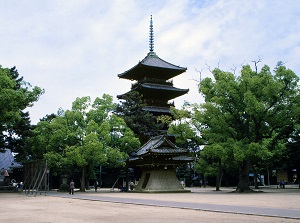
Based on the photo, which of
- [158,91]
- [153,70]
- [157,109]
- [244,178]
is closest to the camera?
[244,178]

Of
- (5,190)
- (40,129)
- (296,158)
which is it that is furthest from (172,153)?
(5,190)

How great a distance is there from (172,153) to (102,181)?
24.3 m

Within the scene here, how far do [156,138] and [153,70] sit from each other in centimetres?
1582

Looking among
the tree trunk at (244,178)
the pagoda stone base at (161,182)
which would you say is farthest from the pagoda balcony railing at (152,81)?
the tree trunk at (244,178)

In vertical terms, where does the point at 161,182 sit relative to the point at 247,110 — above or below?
below

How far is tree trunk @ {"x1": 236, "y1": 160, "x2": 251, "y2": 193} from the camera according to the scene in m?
32.8

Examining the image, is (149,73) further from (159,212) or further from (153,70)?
(159,212)

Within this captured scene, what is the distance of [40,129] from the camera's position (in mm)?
39219

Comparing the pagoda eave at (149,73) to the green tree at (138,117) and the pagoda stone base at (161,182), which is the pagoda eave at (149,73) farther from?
the pagoda stone base at (161,182)

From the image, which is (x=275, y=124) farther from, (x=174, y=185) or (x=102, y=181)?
(x=102, y=181)

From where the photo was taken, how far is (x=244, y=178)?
3341 centimetres

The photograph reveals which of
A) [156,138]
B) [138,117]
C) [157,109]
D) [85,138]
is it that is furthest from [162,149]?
[157,109]

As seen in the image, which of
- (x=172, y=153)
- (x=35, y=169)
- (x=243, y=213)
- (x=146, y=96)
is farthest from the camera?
(x=146, y=96)

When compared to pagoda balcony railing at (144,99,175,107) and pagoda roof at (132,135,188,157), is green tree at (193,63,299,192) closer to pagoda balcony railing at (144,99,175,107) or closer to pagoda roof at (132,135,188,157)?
pagoda roof at (132,135,188,157)
